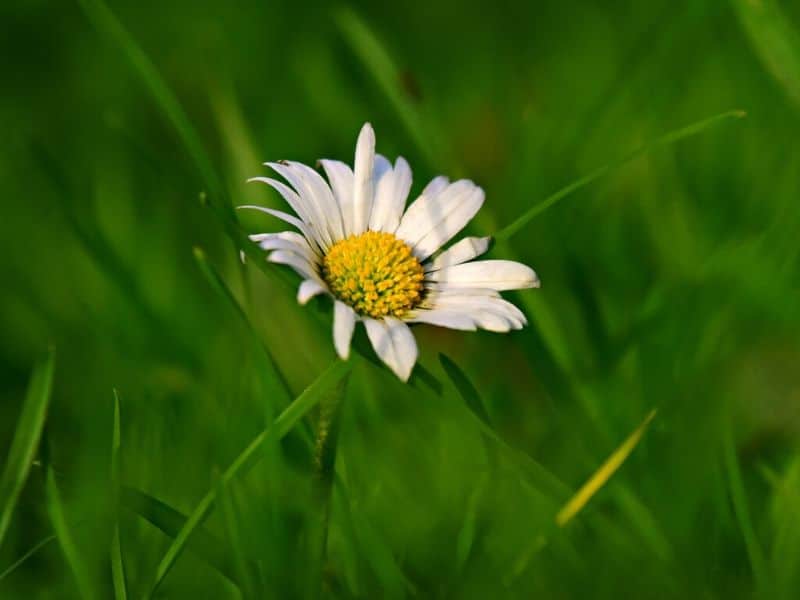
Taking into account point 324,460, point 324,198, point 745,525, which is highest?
point 324,198

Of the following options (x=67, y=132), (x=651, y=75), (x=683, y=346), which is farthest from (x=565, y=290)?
(x=67, y=132)

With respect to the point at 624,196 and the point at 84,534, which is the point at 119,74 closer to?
the point at 624,196

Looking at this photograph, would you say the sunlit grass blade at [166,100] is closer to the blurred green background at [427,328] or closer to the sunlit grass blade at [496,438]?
the blurred green background at [427,328]

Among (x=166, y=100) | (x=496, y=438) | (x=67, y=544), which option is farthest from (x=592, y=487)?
(x=166, y=100)

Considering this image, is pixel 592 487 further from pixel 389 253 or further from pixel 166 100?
pixel 166 100

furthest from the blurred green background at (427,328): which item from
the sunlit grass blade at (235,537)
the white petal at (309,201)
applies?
the white petal at (309,201)

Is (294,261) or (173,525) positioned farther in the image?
(173,525)

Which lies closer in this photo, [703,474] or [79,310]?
[703,474]
